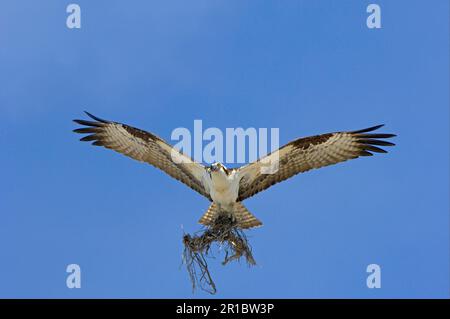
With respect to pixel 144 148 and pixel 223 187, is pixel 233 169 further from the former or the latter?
pixel 144 148

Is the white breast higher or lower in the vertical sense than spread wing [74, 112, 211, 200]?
lower

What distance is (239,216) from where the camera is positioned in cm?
1070

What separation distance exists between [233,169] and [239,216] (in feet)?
2.38

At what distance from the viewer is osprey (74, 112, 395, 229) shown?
10609 mm

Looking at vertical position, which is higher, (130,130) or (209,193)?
(130,130)

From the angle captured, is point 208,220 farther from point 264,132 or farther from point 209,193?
point 264,132

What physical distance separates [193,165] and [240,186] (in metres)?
0.80

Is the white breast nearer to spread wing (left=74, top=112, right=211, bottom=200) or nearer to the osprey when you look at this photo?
the osprey

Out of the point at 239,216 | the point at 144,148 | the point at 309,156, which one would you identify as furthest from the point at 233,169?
the point at 144,148

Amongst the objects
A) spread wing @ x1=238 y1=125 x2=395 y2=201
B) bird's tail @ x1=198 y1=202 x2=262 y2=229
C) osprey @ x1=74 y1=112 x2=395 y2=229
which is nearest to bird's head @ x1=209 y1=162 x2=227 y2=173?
osprey @ x1=74 y1=112 x2=395 y2=229

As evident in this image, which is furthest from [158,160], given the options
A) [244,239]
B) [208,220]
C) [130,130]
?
[244,239]

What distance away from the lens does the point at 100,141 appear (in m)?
11.4

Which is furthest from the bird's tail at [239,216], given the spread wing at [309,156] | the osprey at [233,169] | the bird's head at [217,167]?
the bird's head at [217,167]

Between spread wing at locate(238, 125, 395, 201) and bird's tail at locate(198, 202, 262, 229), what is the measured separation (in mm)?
268
